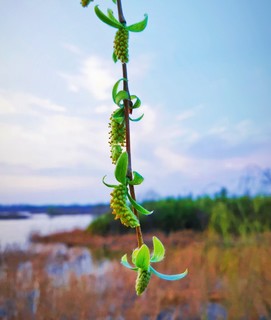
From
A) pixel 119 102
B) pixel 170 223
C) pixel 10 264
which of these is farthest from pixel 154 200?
pixel 119 102

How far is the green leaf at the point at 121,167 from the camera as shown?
171mm

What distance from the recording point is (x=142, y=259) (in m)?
0.19

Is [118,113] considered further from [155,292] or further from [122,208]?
[155,292]

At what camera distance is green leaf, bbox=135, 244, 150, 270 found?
19 cm

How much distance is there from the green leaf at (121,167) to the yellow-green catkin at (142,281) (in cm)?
5

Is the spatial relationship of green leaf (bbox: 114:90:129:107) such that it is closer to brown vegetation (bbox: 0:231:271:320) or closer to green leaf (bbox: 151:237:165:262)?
green leaf (bbox: 151:237:165:262)

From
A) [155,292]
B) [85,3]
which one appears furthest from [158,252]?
[155,292]

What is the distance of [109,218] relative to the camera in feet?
21.5

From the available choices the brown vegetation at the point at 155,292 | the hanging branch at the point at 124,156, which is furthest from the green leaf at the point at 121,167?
the brown vegetation at the point at 155,292

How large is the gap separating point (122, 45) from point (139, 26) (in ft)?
0.06

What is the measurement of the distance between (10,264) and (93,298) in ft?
1.93

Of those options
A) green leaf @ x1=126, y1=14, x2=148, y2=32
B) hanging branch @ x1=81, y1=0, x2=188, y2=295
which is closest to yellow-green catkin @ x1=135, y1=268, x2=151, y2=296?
hanging branch @ x1=81, y1=0, x2=188, y2=295

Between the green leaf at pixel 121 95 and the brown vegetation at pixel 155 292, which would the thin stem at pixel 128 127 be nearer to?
the green leaf at pixel 121 95

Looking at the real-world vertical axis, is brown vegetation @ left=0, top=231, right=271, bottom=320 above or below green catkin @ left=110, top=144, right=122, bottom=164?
below
